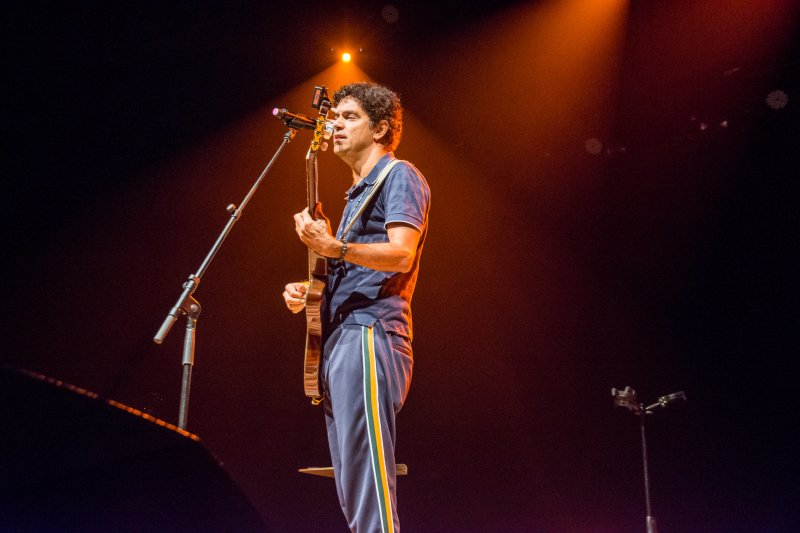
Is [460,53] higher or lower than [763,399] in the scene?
higher

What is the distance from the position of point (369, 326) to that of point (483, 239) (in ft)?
11.1

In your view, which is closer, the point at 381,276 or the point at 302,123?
the point at 381,276

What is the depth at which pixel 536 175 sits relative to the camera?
5.51m

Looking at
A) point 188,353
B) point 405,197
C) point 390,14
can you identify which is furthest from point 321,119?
point 390,14

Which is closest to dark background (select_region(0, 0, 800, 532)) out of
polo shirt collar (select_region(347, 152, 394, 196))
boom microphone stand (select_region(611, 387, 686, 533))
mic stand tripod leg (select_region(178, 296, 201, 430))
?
boom microphone stand (select_region(611, 387, 686, 533))

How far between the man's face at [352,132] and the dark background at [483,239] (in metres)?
2.18

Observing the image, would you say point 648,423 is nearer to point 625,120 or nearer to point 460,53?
point 625,120

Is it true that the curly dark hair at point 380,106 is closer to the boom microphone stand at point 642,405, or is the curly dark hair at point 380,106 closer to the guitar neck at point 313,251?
the guitar neck at point 313,251

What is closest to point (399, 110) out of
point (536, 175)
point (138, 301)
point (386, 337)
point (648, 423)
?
point (386, 337)

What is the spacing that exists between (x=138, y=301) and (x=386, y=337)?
271 centimetres

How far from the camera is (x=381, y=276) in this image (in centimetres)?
230

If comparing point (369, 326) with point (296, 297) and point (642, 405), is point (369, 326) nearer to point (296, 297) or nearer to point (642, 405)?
point (296, 297)

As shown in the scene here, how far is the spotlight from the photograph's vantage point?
4.70m

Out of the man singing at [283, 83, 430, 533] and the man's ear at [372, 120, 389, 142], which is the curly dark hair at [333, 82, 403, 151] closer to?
the man's ear at [372, 120, 389, 142]
